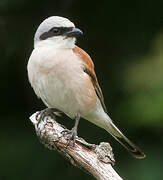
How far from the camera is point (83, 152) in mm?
5984

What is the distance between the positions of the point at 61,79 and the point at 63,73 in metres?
0.06

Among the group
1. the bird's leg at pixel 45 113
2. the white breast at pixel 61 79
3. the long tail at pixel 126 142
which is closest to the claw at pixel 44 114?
the bird's leg at pixel 45 113

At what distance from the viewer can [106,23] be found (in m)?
8.69

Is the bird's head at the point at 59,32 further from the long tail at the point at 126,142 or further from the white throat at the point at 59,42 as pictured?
the long tail at the point at 126,142

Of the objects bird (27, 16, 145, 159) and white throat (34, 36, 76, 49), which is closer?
bird (27, 16, 145, 159)

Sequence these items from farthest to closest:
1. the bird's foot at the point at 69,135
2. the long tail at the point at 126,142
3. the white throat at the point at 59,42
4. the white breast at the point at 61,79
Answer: the long tail at the point at 126,142 → the white throat at the point at 59,42 → the white breast at the point at 61,79 → the bird's foot at the point at 69,135

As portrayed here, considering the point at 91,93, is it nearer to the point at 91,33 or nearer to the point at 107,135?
the point at 107,135

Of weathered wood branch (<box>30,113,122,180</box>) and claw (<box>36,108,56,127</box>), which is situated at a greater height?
weathered wood branch (<box>30,113,122,180</box>)

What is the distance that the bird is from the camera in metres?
6.66

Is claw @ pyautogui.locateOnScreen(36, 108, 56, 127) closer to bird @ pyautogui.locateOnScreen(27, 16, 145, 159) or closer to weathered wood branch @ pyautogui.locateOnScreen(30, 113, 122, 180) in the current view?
bird @ pyautogui.locateOnScreen(27, 16, 145, 159)

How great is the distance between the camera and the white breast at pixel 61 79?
664 centimetres

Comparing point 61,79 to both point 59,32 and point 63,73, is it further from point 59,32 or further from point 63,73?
point 59,32

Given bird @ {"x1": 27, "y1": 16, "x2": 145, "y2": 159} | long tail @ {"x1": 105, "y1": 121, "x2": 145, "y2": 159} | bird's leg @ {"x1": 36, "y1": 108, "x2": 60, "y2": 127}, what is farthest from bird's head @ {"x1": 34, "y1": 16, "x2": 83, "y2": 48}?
long tail @ {"x1": 105, "y1": 121, "x2": 145, "y2": 159}

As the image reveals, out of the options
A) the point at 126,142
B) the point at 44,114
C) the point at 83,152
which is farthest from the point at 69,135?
the point at 126,142
